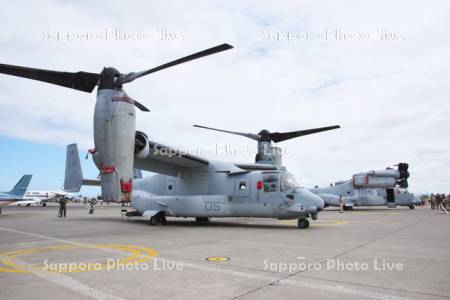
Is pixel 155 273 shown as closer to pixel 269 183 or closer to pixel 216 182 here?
pixel 269 183

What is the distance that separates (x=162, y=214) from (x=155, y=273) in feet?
40.0

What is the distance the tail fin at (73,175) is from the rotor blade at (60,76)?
41.2 feet

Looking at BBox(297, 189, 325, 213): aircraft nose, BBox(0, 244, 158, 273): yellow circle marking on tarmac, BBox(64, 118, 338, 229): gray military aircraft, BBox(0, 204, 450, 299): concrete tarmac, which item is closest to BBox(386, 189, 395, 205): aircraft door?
BBox(64, 118, 338, 229): gray military aircraft

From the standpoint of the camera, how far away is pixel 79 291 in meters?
4.98

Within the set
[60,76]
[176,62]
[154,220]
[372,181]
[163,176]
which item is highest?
[176,62]

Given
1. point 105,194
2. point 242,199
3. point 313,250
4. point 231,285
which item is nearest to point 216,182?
point 242,199

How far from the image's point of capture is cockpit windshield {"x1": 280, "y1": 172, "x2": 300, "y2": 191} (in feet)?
50.8

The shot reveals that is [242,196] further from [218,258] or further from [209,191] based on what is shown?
[218,258]

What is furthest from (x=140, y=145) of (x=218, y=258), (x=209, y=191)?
(x=218, y=258)

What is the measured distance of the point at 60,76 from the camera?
38.5ft

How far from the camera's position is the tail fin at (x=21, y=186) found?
3638 cm

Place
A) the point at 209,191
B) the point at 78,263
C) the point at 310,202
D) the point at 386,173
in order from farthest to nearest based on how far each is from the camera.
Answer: the point at 386,173
the point at 209,191
the point at 310,202
the point at 78,263

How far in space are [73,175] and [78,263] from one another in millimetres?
17843

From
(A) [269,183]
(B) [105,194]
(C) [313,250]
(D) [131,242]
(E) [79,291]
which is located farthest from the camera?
(A) [269,183]
